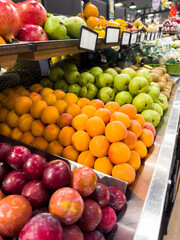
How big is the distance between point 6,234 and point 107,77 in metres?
1.55

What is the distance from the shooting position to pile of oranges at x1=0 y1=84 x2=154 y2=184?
3.30 feet

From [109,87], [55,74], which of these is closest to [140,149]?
[109,87]

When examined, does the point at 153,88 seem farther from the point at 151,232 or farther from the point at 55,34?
the point at 151,232

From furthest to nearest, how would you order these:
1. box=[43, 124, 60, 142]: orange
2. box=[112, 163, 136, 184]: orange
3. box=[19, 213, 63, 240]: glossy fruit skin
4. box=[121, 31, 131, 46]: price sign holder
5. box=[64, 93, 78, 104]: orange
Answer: box=[121, 31, 131, 46]: price sign holder
box=[64, 93, 78, 104]: orange
box=[43, 124, 60, 142]: orange
box=[112, 163, 136, 184]: orange
box=[19, 213, 63, 240]: glossy fruit skin

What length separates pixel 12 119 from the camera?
122cm

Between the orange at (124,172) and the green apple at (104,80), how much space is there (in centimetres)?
102

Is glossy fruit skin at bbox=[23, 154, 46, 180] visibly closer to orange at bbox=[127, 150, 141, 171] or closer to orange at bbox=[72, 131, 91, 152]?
orange at bbox=[72, 131, 91, 152]

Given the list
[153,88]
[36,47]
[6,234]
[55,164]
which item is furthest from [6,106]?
[153,88]

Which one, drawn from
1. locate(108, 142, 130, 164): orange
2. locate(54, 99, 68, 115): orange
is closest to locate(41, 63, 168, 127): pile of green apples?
locate(54, 99, 68, 115): orange

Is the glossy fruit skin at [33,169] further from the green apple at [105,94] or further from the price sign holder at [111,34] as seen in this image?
the price sign holder at [111,34]

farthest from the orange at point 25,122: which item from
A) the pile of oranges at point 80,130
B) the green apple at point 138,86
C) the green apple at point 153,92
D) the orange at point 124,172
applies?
the green apple at point 153,92

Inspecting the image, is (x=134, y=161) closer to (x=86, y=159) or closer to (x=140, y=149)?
(x=140, y=149)

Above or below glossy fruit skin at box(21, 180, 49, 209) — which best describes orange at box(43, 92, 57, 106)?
above

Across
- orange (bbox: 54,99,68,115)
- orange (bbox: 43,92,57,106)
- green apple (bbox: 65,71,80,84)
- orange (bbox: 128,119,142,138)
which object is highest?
green apple (bbox: 65,71,80,84)
